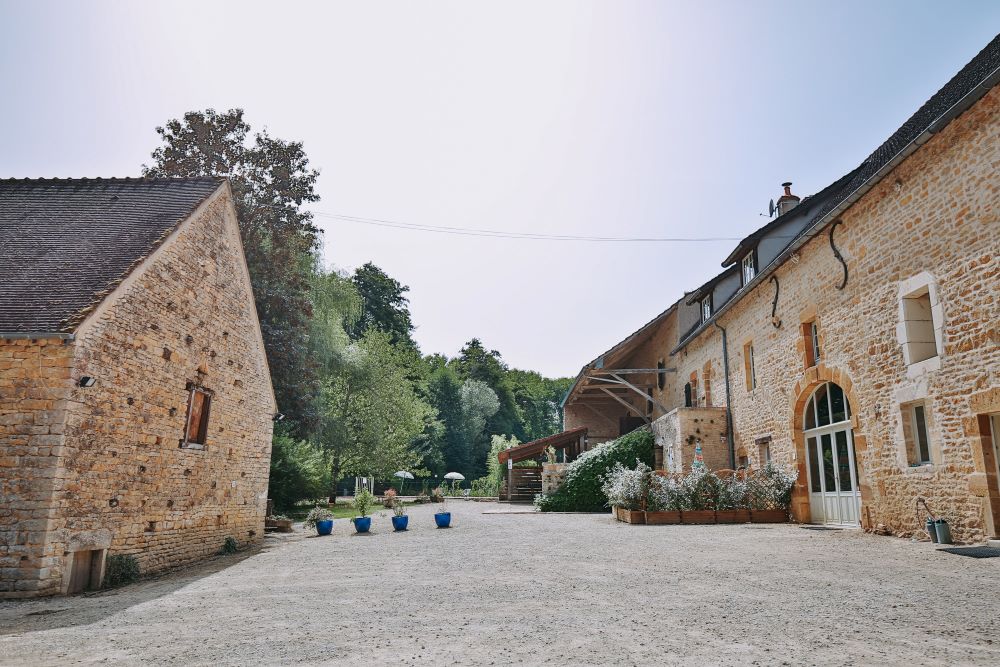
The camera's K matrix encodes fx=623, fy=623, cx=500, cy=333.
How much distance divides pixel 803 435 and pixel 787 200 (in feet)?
26.6

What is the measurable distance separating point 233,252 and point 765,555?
1038cm

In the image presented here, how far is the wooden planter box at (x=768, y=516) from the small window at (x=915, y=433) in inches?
155

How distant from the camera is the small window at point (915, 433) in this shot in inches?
350

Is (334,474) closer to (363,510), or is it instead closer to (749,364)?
(363,510)

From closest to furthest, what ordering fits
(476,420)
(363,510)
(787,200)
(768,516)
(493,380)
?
1. (768,516)
2. (363,510)
3. (787,200)
4. (476,420)
5. (493,380)

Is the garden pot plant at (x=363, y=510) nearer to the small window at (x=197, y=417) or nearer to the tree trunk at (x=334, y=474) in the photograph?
the small window at (x=197, y=417)

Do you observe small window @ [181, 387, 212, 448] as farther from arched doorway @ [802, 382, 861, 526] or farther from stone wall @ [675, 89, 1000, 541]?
arched doorway @ [802, 382, 861, 526]

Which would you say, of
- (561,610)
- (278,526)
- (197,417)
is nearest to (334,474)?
(278,526)

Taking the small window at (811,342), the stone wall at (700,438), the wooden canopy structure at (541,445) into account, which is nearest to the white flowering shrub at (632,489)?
the stone wall at (700,438)

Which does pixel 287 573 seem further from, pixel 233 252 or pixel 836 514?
pixel 836 514

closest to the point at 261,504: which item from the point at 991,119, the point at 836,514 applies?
the point at 836,514

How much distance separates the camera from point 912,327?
888 centimetres

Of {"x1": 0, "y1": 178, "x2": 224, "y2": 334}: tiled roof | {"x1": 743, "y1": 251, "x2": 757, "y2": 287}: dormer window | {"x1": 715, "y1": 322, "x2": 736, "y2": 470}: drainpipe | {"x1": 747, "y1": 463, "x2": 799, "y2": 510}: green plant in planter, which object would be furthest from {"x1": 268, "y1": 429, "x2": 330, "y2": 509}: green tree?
{"x1": 743, "y1": 251, "x2": 757, "y2": 287}: dormer window

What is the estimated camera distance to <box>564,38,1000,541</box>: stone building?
7707mm
